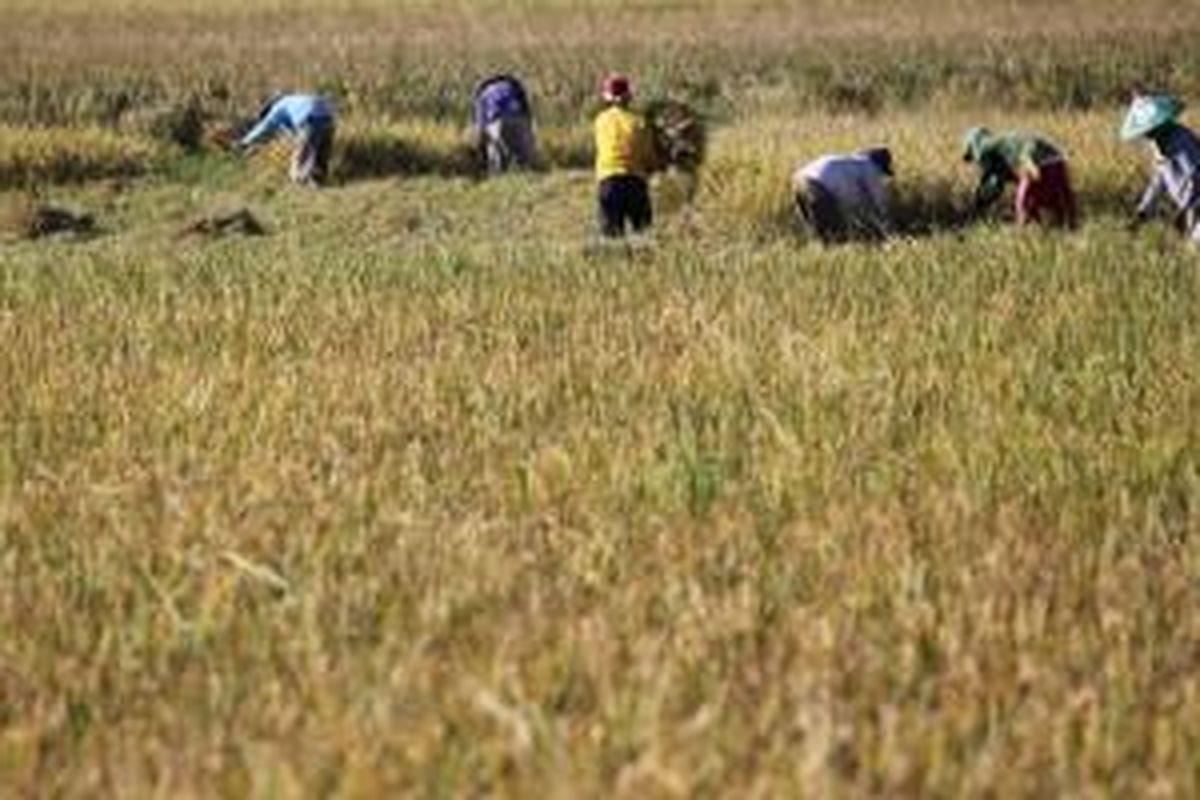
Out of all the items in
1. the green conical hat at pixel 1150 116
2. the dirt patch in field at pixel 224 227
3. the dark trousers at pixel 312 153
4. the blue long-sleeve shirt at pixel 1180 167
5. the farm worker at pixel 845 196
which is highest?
the green conical hat at pixel 1150 116

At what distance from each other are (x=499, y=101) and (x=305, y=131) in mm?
1860

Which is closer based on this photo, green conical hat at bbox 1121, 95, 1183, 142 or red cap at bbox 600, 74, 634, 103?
green conical hat at bbox 1121, 95, 1183, 142

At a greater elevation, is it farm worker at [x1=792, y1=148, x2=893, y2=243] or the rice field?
the rice field

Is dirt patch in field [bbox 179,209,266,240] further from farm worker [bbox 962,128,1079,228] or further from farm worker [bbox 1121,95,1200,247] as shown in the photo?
farm worker [bbox 1121,95,1200,247]

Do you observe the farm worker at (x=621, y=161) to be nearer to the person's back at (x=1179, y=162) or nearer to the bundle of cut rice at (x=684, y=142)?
the bundle of cut rice at (x=684, y=142)

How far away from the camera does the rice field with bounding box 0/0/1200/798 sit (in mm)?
3264

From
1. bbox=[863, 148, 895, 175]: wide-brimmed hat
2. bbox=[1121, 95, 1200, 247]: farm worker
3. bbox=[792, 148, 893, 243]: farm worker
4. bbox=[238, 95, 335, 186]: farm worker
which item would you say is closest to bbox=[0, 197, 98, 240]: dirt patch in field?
bbox=[238, 95, 335, 186]: farm worker

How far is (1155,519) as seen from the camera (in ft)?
15.8

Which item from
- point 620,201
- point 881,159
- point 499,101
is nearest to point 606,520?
point 881,159

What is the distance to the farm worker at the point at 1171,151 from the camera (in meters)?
12.3

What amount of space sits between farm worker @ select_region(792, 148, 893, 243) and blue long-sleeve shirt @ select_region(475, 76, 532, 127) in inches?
233

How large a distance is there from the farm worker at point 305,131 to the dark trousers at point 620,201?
14.9 feet

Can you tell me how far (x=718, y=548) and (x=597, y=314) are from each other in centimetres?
513

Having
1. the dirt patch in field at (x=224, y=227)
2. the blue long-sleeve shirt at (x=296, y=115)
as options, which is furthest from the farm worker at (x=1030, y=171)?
the blue long-sleeve shirt at (x=296, y=115)
